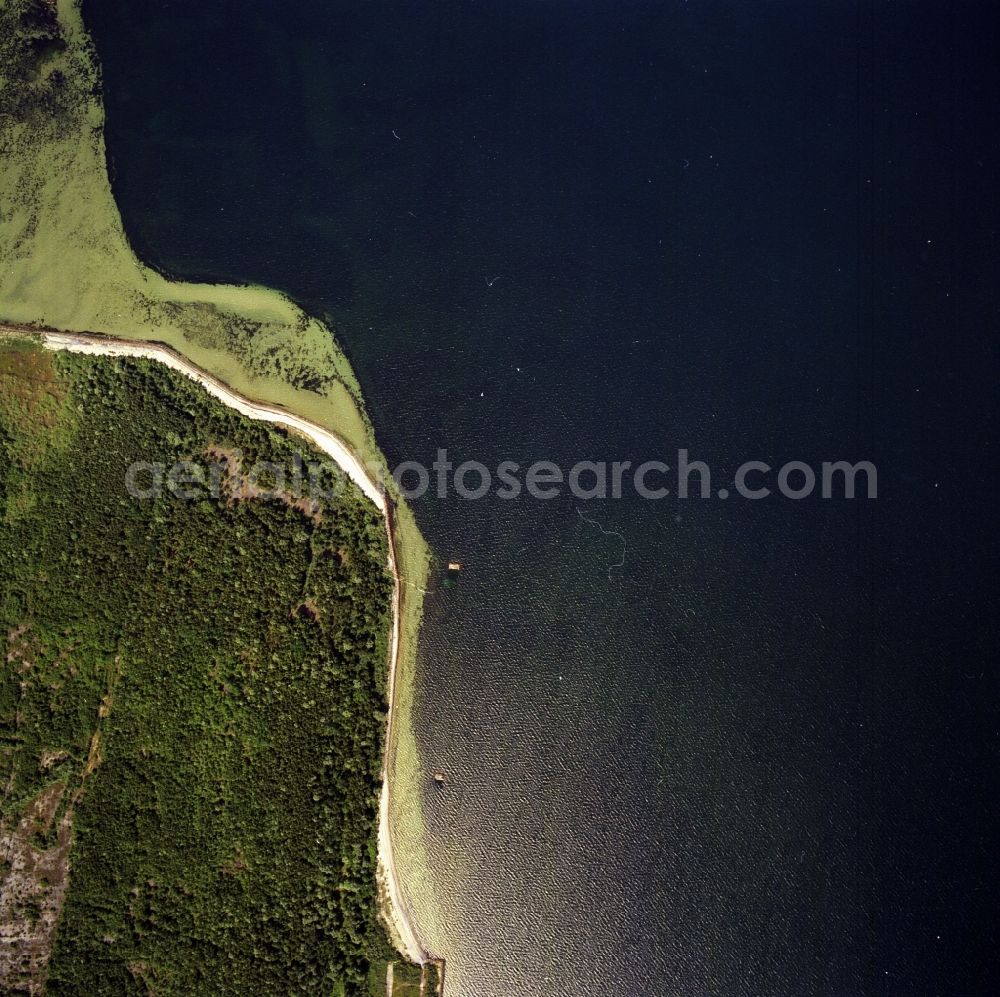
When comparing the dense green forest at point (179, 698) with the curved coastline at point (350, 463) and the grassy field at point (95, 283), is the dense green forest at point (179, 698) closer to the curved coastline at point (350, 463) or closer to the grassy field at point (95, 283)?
the curved coastline at point (350, 463)

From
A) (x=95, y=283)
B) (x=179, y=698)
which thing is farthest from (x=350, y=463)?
(x=95, y=283)

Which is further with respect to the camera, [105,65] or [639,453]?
[105,65]

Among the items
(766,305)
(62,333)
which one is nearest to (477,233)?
(766,305)

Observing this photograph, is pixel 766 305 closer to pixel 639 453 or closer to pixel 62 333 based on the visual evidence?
pixel 639 453

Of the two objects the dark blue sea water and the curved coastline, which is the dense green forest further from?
the dark blue sea water

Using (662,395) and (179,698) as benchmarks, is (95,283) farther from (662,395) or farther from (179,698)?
(662,395)

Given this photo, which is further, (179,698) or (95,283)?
(95,283)
